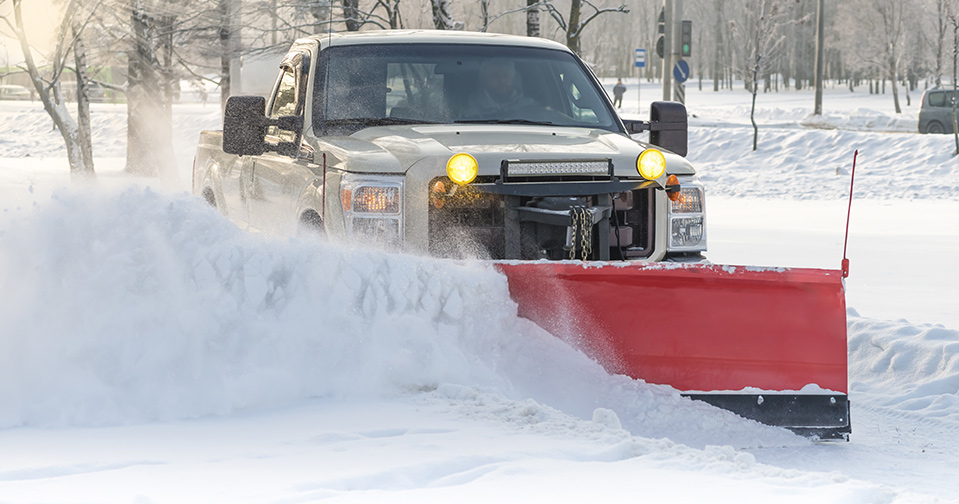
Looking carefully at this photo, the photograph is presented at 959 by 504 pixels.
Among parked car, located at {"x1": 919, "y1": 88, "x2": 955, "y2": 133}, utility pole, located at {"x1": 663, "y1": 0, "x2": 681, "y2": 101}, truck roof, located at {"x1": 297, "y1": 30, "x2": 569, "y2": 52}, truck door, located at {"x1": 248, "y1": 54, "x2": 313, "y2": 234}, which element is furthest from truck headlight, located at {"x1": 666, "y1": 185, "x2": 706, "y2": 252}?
parked car, located at {"x1": 919, "y1": 88, "x2": 955, "y2": 133}

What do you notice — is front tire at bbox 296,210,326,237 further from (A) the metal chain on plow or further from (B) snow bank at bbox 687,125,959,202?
(B) snow bank at bbox 687,125,959,202

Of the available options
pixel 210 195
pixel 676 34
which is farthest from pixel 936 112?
pixel 210 195

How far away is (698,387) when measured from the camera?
4062mm

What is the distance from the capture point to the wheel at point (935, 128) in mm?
24517

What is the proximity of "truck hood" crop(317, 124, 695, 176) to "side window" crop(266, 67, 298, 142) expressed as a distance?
605mm

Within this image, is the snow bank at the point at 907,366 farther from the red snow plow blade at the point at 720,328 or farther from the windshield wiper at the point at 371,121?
the windshield wiper at the point at 371,121

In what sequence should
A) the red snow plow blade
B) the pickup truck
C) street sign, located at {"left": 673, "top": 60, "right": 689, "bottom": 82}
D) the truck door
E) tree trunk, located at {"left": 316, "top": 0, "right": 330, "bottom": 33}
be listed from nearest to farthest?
the red snow plow blade
the pickup truck
the truck door
tree trunk, located at {"left": 316, "top": 0, "right": 330, "bottom": 33}
street sign, located at {"left": 673, "top": 60, "right": 689, "bottom": 82}

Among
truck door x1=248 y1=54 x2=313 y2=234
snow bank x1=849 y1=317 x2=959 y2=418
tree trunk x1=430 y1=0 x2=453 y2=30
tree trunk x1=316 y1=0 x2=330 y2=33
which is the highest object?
tree trunk x1=316 y1=0 x2=330 y2=33

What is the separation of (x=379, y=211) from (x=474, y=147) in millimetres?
486

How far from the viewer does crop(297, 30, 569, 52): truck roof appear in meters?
5.39

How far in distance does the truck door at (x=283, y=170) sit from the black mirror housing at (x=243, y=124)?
206 millimetres

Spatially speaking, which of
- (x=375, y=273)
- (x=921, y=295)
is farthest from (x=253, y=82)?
(x=375, y=273)

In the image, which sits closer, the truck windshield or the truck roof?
the truck windshield

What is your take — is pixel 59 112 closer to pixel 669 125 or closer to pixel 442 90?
pixel 442 90
